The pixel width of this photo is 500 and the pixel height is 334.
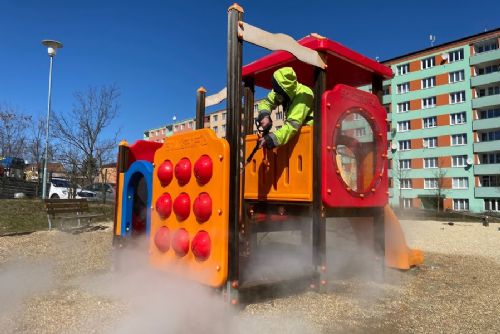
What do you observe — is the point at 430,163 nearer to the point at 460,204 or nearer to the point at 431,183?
the point at 431,183

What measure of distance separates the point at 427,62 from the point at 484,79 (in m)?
6.41

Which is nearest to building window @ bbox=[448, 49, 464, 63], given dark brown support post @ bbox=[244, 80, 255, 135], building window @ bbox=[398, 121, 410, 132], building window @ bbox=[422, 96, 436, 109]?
building window @ bbox=[422, 96, 436, 109]

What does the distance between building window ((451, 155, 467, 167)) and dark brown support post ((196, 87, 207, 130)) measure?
4236cm

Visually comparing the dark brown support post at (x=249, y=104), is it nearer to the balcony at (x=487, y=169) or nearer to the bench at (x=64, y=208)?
the bench at (x=64, y=208)

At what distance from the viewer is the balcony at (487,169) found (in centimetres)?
3841

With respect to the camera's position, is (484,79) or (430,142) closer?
(484,79)

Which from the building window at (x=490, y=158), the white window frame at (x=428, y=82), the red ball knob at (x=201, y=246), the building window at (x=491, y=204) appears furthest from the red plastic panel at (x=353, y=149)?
the white window frame at (x=428, y=82)

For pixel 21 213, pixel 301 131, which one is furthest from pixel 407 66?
pixel 301 131

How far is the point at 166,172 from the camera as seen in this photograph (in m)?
3.87

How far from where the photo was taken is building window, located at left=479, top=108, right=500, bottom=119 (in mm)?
39041

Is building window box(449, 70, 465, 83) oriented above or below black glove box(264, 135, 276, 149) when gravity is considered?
above

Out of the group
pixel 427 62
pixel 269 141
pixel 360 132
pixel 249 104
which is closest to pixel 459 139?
pixel 427 62

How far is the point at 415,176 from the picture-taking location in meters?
44.6

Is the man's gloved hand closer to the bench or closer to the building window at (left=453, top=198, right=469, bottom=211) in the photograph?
the bench
